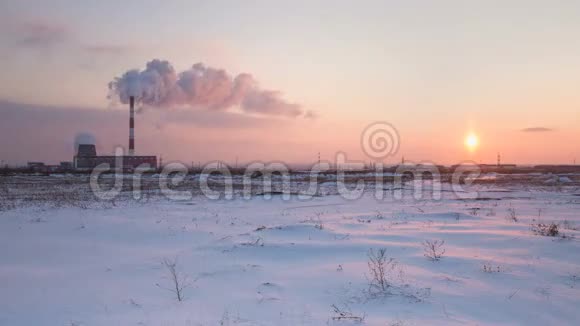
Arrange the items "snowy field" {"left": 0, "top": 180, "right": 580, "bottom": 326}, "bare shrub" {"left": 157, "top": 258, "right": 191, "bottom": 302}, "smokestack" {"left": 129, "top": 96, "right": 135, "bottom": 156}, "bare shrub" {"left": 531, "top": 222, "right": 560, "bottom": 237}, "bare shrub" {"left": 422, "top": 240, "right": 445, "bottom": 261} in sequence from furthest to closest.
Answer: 1. "smokestack" {"left": 129, "top": 96, "right": 135, "bottom": 156}
2. "bare shrub" {"left": 531, "top": 222, "right": 560, "bottom": 237}
3. "bare shrub" {"left": 422, "top": 240, "right": 445, "bottom": 261}
4. "bare shrub" {"left": 157, "top": 258, "right": 191, "bottom": 302}
5. "snowy field" {"left": 0, "top": 180, "right": 580, "bottom": 326}

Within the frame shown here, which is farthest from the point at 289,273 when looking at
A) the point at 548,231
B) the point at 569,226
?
the point at 569,226

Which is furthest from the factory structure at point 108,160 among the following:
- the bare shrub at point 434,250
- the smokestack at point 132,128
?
the bare shrub at point 434,250

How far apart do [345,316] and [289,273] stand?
237 centimetres

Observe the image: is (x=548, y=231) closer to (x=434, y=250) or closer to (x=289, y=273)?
(x=434, y=250)

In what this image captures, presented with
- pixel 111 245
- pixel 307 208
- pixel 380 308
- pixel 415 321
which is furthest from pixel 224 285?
pixel 307 208

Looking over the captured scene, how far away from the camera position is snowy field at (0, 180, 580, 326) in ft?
19.2

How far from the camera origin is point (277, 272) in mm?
8008

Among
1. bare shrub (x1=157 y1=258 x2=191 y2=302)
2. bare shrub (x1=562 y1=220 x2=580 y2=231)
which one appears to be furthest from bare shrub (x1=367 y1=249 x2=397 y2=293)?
bare shrub (x1=562 y1=220 x2=580 y2=231)

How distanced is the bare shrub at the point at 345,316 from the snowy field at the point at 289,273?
0.02 meters

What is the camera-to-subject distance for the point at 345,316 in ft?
18.6

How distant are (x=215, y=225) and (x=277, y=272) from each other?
627 cm

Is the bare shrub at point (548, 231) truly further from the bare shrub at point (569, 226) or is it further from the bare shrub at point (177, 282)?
the bare shrub at point (177, 282)

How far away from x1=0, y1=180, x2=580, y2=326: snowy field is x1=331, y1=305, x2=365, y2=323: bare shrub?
15 millimetres

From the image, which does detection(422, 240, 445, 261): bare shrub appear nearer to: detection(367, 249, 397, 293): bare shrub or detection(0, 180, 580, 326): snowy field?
detection(0, 180, 580, 326): snowy field
